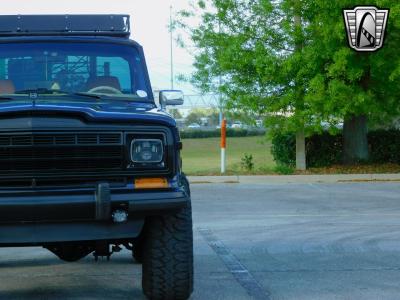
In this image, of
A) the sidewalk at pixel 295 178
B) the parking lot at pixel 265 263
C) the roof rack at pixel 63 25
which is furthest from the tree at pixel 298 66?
the roof rack at pixel 63 25

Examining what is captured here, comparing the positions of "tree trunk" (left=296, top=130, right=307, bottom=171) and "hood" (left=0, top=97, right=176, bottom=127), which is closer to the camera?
"hood" (left=0, top=97, right=176, bottom=127)

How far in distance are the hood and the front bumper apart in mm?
477

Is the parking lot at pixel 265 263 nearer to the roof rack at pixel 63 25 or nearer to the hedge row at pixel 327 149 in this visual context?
the roof rack at pixel 63 25

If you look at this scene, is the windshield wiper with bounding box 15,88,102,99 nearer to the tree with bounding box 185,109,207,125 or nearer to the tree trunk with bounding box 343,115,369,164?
the tree trunk with bounding box 343,115,369,164

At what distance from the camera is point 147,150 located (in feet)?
18.2

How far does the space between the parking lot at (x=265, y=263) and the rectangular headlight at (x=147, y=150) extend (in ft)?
4.33

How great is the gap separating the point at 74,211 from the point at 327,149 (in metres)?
17.4

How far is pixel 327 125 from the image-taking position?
69.6 feet

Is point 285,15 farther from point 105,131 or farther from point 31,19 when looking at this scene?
point 105,131

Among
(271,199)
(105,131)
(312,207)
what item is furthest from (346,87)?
(105,131)

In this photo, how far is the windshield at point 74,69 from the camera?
6734mm

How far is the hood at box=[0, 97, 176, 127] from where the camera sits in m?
5.38

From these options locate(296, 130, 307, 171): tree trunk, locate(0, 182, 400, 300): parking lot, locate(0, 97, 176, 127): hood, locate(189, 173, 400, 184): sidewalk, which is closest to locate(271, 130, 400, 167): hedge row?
locate(296, 130, 307, 171): tree trunk

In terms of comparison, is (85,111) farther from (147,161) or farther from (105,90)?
(105,90)
